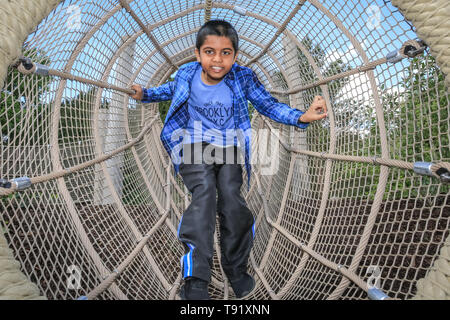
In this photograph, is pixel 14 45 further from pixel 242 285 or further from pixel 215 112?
pixel 242 285

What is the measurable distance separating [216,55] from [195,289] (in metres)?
1.01

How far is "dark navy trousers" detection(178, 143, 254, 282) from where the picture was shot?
1.51m

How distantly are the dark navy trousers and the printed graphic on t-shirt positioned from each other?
0.13m

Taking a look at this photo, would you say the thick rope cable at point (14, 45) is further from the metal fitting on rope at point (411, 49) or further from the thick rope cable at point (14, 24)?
the metal fitting on rope at point (411, 49)

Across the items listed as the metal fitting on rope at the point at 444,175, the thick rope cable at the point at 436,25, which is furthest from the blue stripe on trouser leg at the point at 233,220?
the thick rope cable at the point at 436,25

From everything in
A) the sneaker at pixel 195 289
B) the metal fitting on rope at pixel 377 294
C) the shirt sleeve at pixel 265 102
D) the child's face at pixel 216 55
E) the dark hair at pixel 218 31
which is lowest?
the sneaker at pixel 195 289

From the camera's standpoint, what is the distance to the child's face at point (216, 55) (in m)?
1.59

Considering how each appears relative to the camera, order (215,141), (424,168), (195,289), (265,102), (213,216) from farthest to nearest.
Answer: (265,102) < (215,141) < (213,216) < (195,289) < (424,168)

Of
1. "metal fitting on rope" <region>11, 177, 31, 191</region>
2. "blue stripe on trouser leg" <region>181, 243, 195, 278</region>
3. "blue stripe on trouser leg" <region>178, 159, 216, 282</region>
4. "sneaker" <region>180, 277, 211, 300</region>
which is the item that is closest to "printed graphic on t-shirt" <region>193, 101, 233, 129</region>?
"blue stripe on trouser leg" <region>178, 159, 216, 282</region>

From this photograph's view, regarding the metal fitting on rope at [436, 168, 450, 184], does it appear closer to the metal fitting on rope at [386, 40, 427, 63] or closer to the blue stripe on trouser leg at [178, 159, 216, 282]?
the metal fitting on rope at [386, 40, 427, 63]

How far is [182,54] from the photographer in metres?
3.16

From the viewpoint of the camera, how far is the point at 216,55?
1607 mm

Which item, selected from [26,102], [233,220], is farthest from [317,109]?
[26,102]

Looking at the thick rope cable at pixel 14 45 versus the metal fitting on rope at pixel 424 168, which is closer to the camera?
the thick rope cable at pixel 14 45
